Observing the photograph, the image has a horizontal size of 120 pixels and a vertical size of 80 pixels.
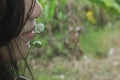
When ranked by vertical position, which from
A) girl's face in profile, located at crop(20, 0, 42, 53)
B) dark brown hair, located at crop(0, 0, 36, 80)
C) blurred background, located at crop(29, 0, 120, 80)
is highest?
blurred background, located at crop(29, 0, 120, 80)

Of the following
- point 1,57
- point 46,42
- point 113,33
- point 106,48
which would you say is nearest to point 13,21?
point 1,57

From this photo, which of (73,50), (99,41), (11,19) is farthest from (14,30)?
(99,41)

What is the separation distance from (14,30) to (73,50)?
317cm

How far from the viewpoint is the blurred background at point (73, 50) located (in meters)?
3.76

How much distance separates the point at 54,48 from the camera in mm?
4309

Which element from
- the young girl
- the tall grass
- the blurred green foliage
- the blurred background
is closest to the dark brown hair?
the young girl

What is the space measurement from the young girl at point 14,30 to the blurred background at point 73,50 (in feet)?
7.22

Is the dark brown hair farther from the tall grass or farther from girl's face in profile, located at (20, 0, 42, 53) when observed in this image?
the tall grass

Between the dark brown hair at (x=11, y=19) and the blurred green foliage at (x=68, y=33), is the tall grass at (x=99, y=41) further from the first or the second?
the dark brown hair at (x=11, y=19)

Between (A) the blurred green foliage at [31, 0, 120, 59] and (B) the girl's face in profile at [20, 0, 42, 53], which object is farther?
(A) the blurred green foliage at [31, 0, 120, 59]

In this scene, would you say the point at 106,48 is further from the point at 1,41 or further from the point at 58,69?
the point at 1,41

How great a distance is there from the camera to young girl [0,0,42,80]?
0.90m

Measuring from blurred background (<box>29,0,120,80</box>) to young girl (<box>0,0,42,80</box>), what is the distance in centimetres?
220

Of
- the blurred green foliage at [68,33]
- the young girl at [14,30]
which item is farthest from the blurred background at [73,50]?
the young girl at [14,30]
